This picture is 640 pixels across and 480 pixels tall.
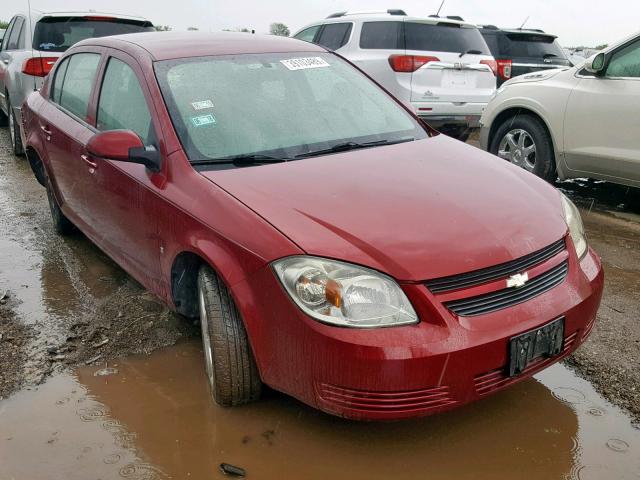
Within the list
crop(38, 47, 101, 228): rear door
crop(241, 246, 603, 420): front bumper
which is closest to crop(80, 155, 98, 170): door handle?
crop(38, 47, 101, 228): rear door

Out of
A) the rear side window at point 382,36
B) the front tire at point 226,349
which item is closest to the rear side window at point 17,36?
the rear side window at point 382,36

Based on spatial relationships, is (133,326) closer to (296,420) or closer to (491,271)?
(296,420)

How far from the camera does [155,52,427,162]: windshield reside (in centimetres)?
321

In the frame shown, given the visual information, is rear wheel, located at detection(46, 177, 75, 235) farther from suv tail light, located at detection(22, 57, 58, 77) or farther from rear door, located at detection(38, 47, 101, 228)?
suv tail light, located at detection(22, 57, 58, 77)

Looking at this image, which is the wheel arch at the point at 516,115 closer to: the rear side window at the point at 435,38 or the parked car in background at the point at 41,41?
the rear side window at the point at 435,38

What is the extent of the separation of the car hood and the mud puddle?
75 cm

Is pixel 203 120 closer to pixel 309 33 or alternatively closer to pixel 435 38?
pixel 435 38

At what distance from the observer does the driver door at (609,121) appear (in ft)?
18.1

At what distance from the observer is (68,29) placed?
805 cm

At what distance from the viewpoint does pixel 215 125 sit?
324 cm

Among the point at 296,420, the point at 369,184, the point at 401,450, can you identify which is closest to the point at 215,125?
the point at 369,184

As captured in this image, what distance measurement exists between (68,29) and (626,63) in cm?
608

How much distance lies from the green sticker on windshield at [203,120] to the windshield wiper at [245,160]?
254 millimetres

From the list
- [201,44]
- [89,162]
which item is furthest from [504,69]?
[89,162]
